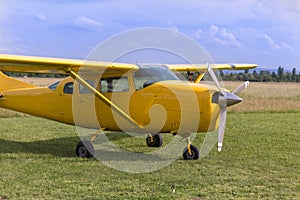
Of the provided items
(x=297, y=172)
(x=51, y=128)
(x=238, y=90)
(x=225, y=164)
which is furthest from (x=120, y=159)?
(x=51, y=128)

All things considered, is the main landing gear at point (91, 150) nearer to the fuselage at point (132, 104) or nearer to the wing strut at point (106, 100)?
the fuselage at point (132, 104)

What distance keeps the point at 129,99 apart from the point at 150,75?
0.69m

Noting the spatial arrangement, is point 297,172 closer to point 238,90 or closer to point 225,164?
point 225,164

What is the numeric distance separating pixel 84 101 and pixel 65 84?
2.60ft

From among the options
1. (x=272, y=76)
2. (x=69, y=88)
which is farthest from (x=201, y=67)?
(x=272, y=76)

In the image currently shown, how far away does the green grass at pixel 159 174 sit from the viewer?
614 cm

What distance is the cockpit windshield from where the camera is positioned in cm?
859

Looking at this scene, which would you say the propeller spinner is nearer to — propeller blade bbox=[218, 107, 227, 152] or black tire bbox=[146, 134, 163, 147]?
propeller blade bbox=[218, 107, 227, 152]

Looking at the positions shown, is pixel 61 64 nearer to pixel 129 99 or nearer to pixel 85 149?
pixel 129 99

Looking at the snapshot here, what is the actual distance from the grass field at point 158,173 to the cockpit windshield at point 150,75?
1777mm

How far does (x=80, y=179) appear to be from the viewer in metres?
6.97

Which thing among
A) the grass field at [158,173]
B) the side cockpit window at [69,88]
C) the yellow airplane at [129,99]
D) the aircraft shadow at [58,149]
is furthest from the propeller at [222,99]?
the side cockpit window at [69,88]

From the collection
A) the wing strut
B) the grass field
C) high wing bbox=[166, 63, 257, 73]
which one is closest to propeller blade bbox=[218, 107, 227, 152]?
the grass field

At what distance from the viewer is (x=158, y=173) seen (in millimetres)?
7465
